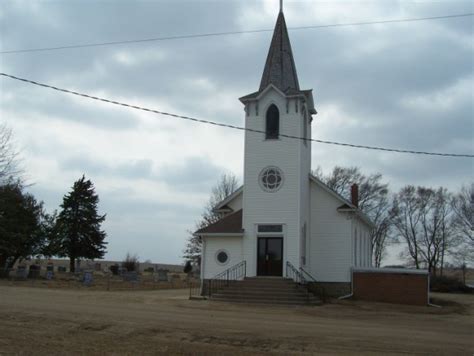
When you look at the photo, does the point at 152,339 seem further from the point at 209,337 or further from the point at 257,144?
the point at 257,144

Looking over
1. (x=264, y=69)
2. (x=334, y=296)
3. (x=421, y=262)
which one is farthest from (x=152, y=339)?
(x=421, y=262)

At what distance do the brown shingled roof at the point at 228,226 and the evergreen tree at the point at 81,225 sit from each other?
31.8 metres

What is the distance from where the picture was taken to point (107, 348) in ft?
39.5

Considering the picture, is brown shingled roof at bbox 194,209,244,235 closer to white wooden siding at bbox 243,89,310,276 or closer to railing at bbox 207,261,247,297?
white wooden siding at bbox 243,89,310,276

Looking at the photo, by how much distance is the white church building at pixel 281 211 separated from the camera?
92.4 ft

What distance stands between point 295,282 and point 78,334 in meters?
14.6

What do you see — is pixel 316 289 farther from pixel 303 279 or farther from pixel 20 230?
pixel 20 230

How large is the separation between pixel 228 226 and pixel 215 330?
14.7 meters

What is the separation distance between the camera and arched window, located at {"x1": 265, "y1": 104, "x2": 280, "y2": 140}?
96.5ft

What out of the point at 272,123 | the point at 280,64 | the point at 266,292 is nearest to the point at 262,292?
the point at 266,292

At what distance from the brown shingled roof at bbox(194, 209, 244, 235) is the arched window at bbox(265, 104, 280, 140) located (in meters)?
4.81

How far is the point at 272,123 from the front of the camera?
29.7 m

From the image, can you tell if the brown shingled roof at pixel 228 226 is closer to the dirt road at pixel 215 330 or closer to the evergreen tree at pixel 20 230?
the dirt road at pixel 215 330

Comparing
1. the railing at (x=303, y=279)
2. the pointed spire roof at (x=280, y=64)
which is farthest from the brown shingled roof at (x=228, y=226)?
the pointed spire roof at (x=280, y=64)
